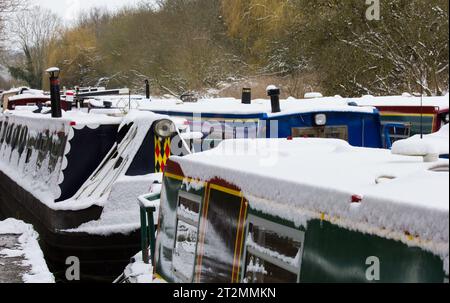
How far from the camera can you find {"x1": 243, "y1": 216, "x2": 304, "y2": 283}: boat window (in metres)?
2.69

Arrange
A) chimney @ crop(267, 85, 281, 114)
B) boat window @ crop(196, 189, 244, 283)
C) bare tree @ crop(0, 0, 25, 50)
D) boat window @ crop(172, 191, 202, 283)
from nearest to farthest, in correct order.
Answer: boat window @ crop(196, 189, 244, 283)
boat window @ crop(172, 191, 202, 283)
chimney @ crop(267, 85, 281, 114)
bare tree @ crop(0, 0, 25, 50)

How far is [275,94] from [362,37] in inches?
639

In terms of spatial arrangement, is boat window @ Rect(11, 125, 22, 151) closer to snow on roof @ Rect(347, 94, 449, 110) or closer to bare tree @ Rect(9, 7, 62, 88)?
snow on roof @ Rect(347, 94, 449, 110)

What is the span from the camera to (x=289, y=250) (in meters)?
2.75

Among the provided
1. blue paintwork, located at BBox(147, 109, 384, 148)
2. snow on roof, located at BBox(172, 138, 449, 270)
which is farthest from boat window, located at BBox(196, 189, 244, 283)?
blue paintwork, located at BBox(147, 109, 384, 148)

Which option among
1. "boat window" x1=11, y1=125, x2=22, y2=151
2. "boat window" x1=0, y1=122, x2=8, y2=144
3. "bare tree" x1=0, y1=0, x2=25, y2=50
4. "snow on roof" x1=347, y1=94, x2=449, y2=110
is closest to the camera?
"snow on roof" x1=347, y1=94, x2=449, y2=110

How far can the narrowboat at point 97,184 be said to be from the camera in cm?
683

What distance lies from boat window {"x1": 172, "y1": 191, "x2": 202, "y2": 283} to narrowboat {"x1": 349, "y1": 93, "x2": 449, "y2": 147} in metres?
5.27

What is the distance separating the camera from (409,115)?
29.2 feet

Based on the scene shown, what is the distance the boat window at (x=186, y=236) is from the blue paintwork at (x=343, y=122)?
4.03m

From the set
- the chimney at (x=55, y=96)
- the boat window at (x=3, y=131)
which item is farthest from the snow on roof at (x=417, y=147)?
the boat window at (x=3, y=131)

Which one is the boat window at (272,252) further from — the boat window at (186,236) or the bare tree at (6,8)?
the bare tree at (6,8)

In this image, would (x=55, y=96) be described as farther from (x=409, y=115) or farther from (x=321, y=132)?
(x=409, y=115)

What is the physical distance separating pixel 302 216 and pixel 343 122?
577 cm
